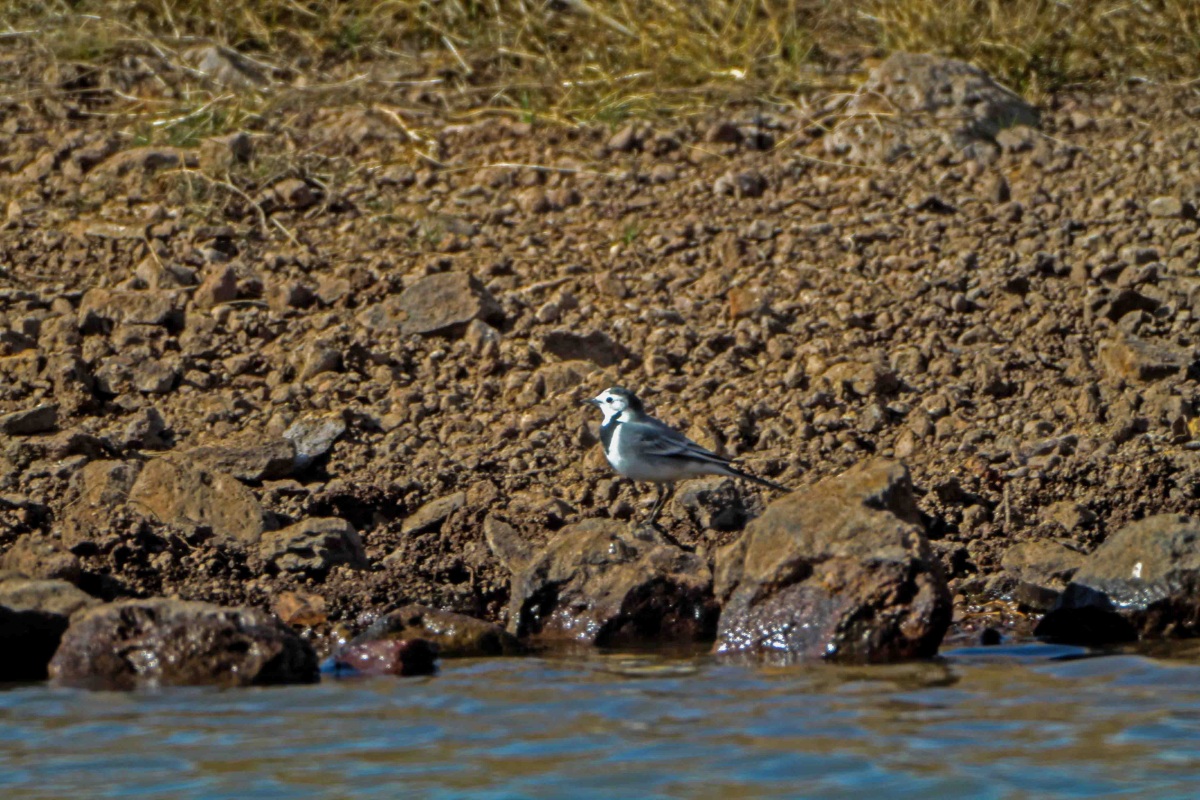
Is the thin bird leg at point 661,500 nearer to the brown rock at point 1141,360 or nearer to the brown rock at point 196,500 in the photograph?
the brown rock at point 196,500

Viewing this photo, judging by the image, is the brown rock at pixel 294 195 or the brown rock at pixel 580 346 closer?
the brown rock at pixel 580 346

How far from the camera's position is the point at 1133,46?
11.1m

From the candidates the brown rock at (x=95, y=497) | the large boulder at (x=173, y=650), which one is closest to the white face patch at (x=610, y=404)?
the brown rock at (x=95, y=497)

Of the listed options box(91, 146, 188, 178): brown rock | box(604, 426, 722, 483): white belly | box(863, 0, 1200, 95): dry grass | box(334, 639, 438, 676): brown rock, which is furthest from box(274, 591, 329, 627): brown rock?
box(863, 0, 1200, 95): dry grass

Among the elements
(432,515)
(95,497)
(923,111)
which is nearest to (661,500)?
(432,515)

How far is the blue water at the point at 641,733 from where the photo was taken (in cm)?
473

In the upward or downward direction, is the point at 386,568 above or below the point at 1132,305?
below

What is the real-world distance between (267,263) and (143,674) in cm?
357

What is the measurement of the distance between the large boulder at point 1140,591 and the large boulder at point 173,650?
102 inches

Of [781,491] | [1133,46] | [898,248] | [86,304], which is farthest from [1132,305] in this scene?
[86,304]

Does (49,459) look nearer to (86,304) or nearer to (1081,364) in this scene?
(86,304)

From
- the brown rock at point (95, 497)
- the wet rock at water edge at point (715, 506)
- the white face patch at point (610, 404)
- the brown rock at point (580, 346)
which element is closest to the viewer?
the brown rock at point (95, 497)

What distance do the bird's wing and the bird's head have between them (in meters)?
0.16

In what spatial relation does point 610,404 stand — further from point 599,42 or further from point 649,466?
point 599,42
